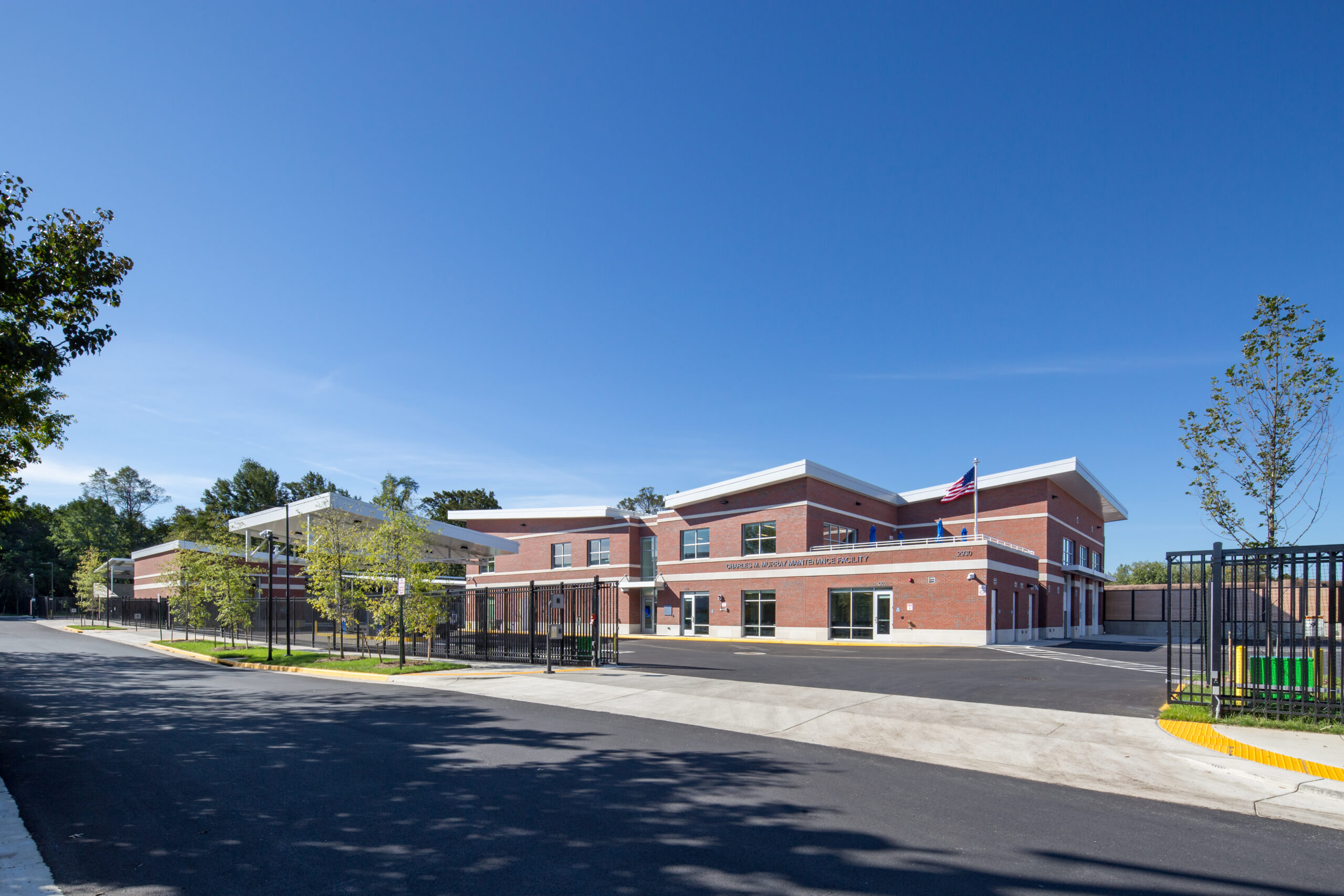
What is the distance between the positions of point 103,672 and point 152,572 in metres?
48.6

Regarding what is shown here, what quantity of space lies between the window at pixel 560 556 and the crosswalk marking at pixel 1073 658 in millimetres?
28637

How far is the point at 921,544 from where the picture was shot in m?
35.6

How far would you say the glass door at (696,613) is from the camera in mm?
43906

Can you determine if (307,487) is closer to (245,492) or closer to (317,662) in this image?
(245,492)

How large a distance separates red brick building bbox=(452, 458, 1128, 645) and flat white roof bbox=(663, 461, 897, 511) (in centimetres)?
8

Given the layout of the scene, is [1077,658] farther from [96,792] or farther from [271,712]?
[96,792]

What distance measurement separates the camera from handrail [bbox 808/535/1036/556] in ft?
111

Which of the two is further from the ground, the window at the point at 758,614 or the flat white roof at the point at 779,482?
the flat white roof at the point at 779,482

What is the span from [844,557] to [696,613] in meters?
10.9

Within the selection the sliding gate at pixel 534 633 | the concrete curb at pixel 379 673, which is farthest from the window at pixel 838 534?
the concrete curb at pixel 379 673

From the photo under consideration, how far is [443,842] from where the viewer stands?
19.6 ft

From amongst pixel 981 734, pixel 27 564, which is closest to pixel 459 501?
pixel 27 564

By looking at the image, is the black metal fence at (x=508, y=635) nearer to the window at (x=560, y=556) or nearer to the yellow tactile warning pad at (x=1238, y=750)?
the yellow tactile warning pad at (x=1238, y=750)

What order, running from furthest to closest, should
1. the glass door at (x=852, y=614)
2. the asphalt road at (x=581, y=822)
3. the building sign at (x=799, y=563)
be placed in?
the building sign at (x=799, y=563) < the glass door at (x=852, y=614) < the asphalt road at (x=581, y=822)
